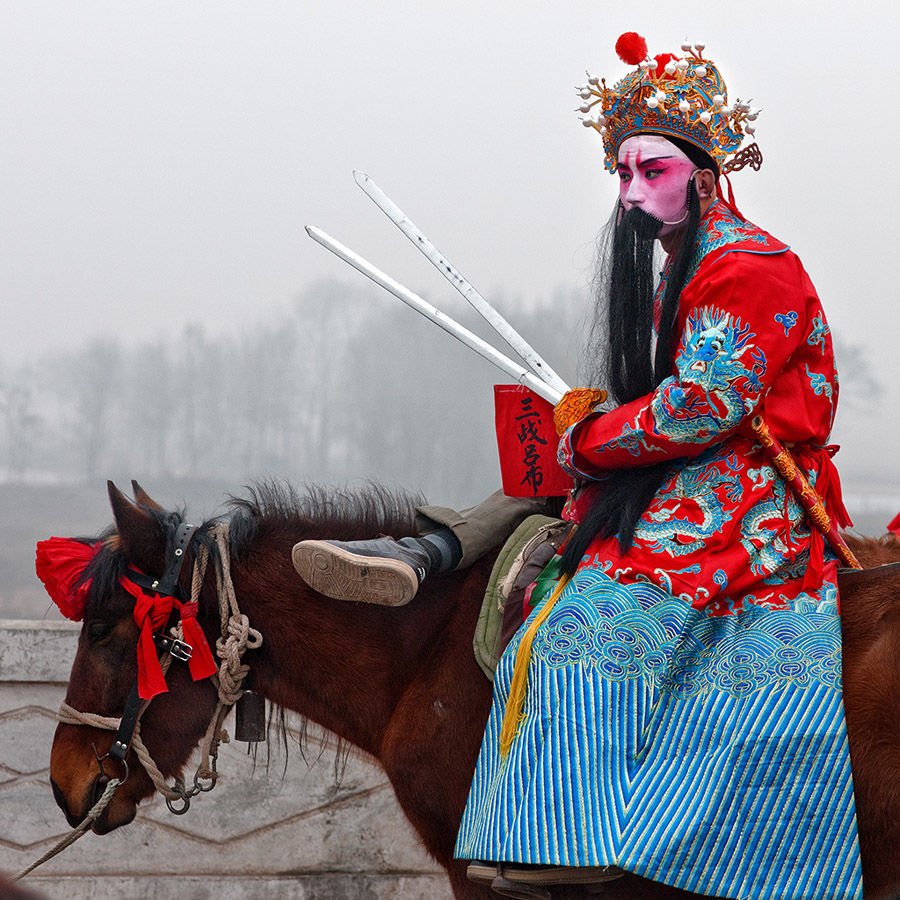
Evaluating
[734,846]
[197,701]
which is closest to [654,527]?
[734,846]

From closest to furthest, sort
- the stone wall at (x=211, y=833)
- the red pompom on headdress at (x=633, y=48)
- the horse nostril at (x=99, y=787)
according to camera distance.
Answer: the red pompom on headdress at (x=633, y=48) < the horse nostril at (x=99, y=787) < the stone wall at (x=211, y=833)

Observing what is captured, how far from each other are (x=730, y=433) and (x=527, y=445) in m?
0.48

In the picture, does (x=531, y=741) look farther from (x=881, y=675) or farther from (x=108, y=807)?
(x=108, y=807)

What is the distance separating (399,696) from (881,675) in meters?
0.96

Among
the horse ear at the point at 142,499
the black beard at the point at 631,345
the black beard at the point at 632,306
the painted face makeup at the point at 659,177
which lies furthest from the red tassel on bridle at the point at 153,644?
the painted face makeup at the point at 659,177

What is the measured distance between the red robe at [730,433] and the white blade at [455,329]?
0.22 metres

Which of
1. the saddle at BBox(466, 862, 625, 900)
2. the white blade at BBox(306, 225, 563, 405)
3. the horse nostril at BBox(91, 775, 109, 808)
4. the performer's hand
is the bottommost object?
the horse nostril at BBox(91, 775, 109, 808)

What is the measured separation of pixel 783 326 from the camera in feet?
5.57

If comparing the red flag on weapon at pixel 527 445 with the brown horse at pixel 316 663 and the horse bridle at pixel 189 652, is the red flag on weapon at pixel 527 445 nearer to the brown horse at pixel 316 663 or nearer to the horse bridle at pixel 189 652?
the brown horse at pixel 316 663

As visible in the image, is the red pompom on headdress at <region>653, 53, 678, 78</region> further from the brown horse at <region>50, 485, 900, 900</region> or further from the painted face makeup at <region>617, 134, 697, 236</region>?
the brown horse at <region>50, 485, 900, 900</region>

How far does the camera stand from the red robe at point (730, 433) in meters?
1.68

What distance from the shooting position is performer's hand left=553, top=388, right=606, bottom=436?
187cm

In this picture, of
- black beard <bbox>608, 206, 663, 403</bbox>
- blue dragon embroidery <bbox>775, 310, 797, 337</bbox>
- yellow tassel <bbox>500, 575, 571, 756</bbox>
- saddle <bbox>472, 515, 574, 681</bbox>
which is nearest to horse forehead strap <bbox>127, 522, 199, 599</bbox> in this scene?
saddle <bbox>472, 515, 574, 681</bbox>

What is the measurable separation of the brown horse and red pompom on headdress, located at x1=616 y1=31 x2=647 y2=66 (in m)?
1.08
